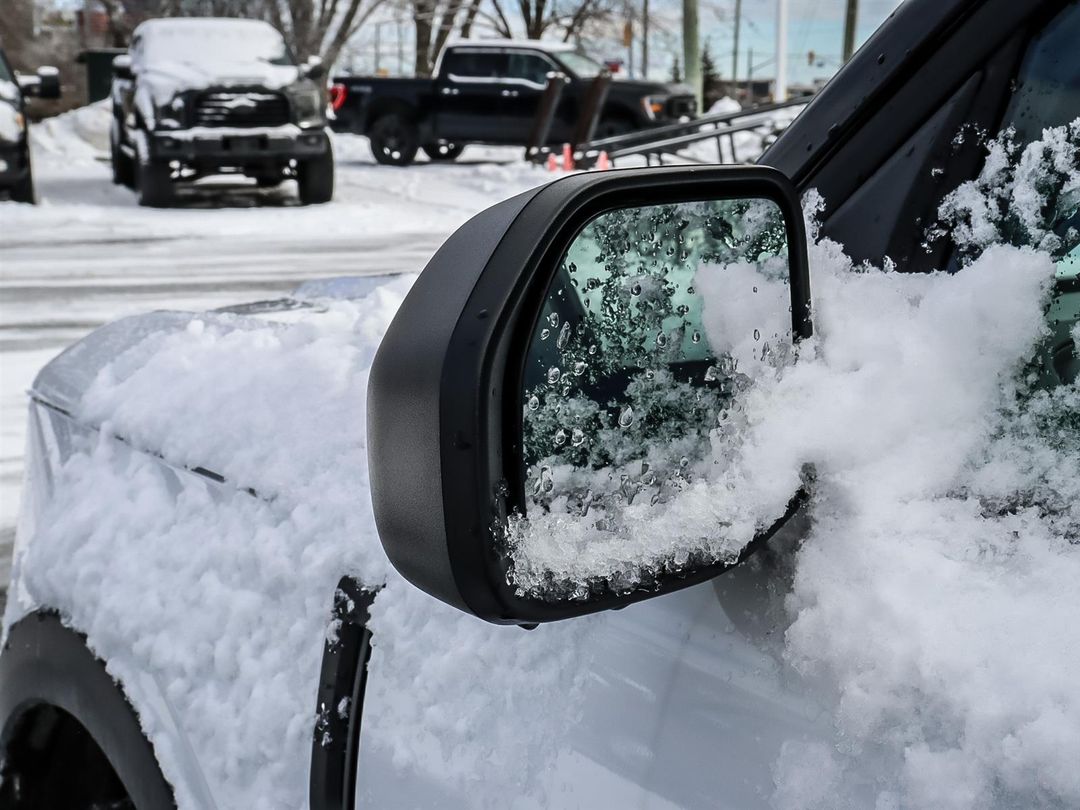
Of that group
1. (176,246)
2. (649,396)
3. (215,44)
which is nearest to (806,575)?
(649,396)

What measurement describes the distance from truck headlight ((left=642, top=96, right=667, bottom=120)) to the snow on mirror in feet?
66.0

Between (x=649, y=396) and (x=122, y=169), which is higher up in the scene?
(x=649, y=396)

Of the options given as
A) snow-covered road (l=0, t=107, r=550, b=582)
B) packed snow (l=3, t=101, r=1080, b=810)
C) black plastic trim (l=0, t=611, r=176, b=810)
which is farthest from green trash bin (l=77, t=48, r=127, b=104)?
packed snow (l=3, t=101, r=1080, b=810)

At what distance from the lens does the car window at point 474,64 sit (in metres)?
22.0

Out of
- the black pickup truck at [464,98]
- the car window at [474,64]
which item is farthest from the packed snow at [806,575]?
the car window at [474,64]

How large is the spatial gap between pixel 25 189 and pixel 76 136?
33.0ft

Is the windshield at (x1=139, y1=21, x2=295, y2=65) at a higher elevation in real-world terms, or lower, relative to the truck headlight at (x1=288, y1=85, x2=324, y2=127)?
higher

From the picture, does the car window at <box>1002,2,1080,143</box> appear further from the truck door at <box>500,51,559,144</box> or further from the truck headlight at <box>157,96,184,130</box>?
the truck door at <box>500,51,559,144</box>

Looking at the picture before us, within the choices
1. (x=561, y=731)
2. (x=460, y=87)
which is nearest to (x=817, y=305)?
(x=561, y=731)

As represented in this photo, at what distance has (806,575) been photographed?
1041mm

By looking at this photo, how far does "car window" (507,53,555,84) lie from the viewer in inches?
853

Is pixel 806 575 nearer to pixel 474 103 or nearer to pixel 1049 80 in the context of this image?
pixel 1049 80

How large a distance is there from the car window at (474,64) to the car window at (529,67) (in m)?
0.20

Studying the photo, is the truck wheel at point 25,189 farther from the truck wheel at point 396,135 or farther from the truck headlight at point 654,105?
the truck headlight at point 654,105
